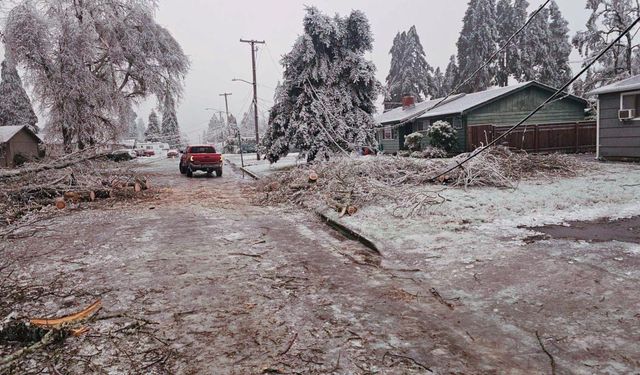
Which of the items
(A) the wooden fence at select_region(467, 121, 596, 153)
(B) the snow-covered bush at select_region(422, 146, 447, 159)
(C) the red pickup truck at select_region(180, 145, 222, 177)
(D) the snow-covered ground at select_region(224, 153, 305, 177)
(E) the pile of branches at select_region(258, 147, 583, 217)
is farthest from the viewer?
(B) the snow-covered bush at select_region(422, 146, 447, 159)

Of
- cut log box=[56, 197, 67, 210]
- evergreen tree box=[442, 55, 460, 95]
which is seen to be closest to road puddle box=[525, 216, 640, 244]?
cut log box=[56, 197, 67, 210]

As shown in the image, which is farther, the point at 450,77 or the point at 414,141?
the point at 450,77

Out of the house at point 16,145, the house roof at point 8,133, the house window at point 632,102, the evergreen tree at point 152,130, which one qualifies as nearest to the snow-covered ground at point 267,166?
the house window at point 632,102

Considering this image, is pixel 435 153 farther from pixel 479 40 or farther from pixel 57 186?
pixel 479 40

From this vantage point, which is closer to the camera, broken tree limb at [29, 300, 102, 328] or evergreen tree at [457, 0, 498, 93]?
broken tree limb at [29, 300, 102, 328]

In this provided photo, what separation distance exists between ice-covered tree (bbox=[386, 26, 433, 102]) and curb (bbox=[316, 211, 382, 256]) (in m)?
48.3

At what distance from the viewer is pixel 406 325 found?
3.79 m

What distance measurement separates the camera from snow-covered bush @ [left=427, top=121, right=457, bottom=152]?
23797 millimetres

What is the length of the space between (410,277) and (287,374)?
2564 millimetres

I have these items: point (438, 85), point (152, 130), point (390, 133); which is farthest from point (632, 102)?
point (152, 130)

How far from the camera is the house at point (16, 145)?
Answer: 30.8m

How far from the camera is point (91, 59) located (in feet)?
81.5

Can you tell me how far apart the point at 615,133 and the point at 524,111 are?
10786 mm

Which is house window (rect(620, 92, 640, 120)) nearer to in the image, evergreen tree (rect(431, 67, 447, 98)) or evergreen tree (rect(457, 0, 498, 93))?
evergreen tree (rect(457, 0, 498, 93))
